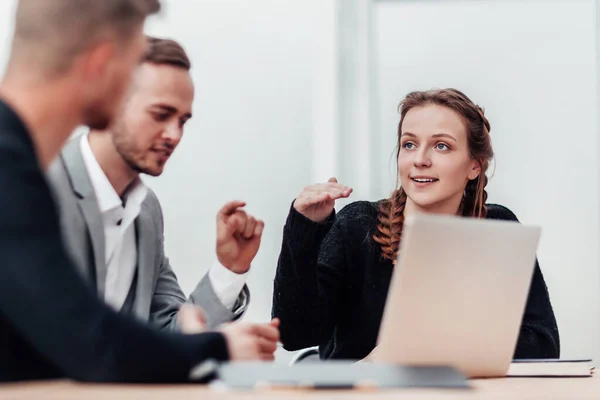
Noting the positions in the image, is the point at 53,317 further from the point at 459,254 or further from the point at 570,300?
the point at 570,300

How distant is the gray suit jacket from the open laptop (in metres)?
0.57

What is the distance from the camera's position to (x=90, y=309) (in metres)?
0.92

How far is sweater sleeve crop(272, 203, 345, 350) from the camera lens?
1.98 metres

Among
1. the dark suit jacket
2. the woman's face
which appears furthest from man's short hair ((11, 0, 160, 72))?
the woman's face

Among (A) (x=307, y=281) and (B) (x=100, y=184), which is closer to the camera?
(B) (x=100, y=184)

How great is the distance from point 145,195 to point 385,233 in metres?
0.75

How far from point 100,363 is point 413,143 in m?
1.47

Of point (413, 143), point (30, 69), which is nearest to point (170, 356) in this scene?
point (30, 69)

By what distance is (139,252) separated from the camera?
1.69 m

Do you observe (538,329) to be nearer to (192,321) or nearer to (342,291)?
(342,291)

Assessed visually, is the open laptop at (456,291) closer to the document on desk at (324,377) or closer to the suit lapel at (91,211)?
the document on desk at (324,377)

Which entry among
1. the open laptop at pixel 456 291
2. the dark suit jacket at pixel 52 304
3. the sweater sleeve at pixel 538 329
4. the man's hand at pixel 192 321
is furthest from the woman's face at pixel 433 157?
the dark suit jacket at pixel 52 304

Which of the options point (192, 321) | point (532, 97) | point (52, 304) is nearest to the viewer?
point (52, 304)

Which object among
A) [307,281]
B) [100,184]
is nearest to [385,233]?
[307,281]
